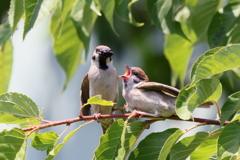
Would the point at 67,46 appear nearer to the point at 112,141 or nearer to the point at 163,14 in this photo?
the point at 163,14

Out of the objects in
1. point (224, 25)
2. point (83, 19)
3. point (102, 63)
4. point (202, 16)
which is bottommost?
point (102, 63)

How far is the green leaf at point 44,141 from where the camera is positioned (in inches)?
105

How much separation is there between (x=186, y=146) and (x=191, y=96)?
0.42 meters

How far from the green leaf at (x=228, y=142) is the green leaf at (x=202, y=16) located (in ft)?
4.73

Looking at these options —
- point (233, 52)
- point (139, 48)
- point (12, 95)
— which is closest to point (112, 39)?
point (139, 48)

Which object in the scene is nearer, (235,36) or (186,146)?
(186,146)

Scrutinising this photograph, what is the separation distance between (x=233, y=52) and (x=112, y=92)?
2641 millimetres

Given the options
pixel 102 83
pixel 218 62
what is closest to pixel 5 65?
pixel 102 83

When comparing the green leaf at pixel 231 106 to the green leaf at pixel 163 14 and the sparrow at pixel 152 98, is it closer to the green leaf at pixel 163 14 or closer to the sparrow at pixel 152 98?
the sparrow at pixel 152 98

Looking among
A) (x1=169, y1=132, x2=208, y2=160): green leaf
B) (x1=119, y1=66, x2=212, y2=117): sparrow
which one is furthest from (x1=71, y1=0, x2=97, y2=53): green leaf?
(x1=169, y1=132, x2=208, y2=160): green leaf

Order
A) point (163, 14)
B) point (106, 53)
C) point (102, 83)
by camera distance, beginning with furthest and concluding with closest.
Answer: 1. point (106, 53)
2. point (102, 83)
3. point (163, 14)

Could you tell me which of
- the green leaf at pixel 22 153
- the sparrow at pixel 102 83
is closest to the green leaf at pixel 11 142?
the green leaf at pixel 22 153

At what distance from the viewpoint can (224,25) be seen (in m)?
3.23

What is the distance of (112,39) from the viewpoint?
8.30m
